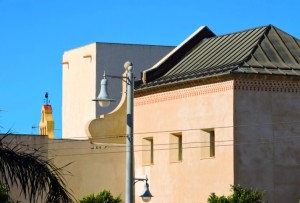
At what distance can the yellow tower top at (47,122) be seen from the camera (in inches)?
1970

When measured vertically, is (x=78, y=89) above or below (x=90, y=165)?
above

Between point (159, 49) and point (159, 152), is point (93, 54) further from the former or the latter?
point (159, 152)

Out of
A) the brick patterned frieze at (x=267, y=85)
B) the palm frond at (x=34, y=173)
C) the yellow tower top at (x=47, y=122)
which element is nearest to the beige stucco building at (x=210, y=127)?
the brick patterned frieze at (x=267, y=85)

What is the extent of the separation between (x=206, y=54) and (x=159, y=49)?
13997 mm

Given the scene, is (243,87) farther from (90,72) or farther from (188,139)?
(90,72)

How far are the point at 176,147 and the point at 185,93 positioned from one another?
245cm

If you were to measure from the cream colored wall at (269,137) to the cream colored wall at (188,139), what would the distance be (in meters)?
0.48

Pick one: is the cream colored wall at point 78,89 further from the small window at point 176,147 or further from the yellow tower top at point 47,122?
the small window at point 176,147

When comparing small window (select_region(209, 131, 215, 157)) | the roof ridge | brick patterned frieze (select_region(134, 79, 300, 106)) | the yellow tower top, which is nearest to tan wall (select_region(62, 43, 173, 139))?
the yellow tower top

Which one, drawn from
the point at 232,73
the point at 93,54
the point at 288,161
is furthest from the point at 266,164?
the point at 93,54

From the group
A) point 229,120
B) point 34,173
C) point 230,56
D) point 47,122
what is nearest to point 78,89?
point 47,122

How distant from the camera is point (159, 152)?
1662 inches

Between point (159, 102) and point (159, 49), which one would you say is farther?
point (159, 49)

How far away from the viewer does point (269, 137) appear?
1494 inches
